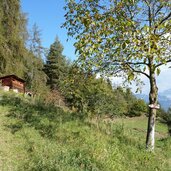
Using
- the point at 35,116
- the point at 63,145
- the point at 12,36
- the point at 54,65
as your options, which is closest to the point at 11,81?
the point at 12,36

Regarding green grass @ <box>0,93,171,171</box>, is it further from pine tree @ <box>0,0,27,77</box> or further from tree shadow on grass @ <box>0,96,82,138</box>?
pine tree @ <box>0,0,27,77</box>

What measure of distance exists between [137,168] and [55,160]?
2760 mm

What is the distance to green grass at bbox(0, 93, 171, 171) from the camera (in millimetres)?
7688

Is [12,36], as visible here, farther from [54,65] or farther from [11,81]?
[54,65]

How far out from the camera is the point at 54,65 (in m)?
64.0

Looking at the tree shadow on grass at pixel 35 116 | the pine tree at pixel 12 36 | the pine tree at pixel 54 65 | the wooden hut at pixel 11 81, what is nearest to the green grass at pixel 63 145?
the tree shadow on grass at pixel 35 116

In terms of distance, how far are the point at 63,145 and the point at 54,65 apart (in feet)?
182

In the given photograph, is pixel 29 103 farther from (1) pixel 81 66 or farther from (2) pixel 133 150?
(2) pixel 133 150

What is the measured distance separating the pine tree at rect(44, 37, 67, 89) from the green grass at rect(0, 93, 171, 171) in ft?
163

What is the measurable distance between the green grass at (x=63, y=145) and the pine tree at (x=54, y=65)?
49724 millimetres

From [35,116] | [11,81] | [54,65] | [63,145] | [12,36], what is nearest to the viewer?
[63,145]

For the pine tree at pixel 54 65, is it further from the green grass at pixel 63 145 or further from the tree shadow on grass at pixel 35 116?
the green grass at pixel 63 145

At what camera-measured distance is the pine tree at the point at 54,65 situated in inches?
2506

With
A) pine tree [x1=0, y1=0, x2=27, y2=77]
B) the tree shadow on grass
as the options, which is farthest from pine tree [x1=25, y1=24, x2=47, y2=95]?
→ the tree shadow on grass
